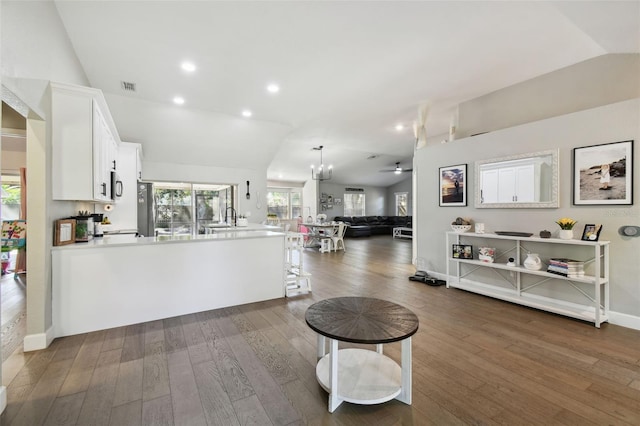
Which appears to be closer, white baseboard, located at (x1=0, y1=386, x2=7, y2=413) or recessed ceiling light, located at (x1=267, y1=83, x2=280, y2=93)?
white baseboard, located at (x1=0, y1=386, x2=7, y2=413)

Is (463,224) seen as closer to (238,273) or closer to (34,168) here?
(238,273)

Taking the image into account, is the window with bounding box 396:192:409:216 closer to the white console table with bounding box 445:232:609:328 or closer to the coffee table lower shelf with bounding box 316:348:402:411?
the white console table with bounding box 445:232:609:328

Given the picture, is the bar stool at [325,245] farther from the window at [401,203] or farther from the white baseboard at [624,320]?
the window at [401,203]

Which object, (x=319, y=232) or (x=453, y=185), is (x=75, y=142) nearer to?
(x=453, y=185)

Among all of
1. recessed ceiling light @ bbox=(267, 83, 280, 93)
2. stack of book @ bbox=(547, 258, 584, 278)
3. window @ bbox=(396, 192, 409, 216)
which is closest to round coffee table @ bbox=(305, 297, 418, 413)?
stack of book @ bbox=(547, 258, 584, 278)

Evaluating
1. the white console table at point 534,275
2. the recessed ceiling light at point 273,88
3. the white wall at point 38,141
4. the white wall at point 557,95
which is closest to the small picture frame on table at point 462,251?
the white console table at point 534,275

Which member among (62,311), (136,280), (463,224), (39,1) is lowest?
(62,311)

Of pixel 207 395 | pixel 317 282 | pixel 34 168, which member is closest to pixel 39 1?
pixel 34 168

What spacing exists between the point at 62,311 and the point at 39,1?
2695 mm

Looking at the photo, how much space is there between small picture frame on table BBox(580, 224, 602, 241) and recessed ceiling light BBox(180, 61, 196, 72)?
5.01 metres

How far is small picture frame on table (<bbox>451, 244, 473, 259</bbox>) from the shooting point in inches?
164

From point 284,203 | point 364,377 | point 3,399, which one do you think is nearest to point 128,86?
point 3,399

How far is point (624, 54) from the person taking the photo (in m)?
3.12

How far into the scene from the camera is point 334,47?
10.1ft
